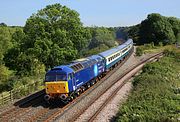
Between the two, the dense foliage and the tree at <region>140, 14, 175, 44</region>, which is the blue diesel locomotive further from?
the tree at <region>140, 14, 175, 44</region>

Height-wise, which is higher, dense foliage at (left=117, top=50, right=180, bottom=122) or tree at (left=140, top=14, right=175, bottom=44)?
tree at (left=140, top=14, right=175, bottom=44)

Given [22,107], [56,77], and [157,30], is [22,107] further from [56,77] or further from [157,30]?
[157,30]

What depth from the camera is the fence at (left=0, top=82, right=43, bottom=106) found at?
95.7 feet

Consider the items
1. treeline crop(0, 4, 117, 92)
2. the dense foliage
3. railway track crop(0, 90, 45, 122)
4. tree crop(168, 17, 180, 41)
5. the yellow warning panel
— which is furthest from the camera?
tree crop(168, 17, 180, 41)

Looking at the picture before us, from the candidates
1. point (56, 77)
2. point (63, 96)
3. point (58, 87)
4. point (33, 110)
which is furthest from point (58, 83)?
point (33, 110)

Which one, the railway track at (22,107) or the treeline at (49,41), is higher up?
the treeline at (49,41)

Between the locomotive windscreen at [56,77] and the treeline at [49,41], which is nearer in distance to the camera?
the locomotive windscreen at [56,77]

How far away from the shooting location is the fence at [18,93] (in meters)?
29.2

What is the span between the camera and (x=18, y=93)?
31.4 metres

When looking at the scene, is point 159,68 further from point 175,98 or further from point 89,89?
point 175,98

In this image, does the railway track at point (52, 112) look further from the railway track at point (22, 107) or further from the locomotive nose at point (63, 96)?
the railway track at point (22, 107)

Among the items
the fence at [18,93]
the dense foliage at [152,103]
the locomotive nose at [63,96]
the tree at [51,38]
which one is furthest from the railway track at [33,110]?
the tree at [51,38]

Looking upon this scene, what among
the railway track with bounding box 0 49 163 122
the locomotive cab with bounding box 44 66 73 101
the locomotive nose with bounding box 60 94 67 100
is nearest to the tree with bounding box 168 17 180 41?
the railway track with bounding box 0 49 163 122

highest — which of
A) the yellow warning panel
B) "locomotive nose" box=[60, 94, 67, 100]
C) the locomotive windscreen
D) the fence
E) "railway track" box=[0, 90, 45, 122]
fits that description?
the locomotive windscreen
